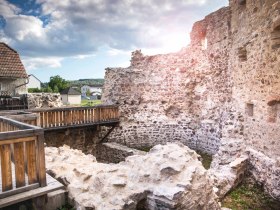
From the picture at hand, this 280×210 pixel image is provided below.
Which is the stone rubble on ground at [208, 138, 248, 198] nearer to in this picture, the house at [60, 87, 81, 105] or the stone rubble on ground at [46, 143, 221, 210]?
the stone rubble on ground at [46, 143, 221, 210]

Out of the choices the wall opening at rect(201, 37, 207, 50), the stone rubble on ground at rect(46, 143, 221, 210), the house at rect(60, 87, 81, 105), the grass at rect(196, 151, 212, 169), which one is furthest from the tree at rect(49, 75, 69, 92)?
the stone rubble on ground at rect(46, 143, 221, 210)

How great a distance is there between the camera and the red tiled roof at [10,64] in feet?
65.3

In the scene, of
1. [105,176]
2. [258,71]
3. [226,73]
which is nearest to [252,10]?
[258,71]

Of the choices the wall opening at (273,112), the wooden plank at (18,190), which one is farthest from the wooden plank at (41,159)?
the wall opening at (273,112)

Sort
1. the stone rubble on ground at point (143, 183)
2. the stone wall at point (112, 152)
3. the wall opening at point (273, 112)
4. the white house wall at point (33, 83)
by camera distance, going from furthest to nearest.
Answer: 1. the white house wall at point (33, 83)
2. the stone wall at point (112, 152)
3. the wall opening at point (273, 112)
4. the stone rubble on ground at point (143, 183)

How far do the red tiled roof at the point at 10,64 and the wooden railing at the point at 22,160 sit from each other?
17.6 meters

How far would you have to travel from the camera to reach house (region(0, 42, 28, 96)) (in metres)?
19.9

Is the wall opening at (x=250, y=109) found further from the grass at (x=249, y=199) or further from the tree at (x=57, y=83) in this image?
the tree at (x=57, y=83)

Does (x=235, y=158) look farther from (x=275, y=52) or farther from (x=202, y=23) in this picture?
(x=202, y=23)

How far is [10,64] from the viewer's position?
20562 millimetres

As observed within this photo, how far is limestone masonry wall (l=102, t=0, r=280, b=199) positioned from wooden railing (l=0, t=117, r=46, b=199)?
610 centimetres

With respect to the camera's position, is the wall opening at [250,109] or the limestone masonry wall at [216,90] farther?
the wall opening at [250,109]

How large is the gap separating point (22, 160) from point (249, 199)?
6192 millimetres

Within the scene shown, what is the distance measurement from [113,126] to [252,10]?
7920mm
